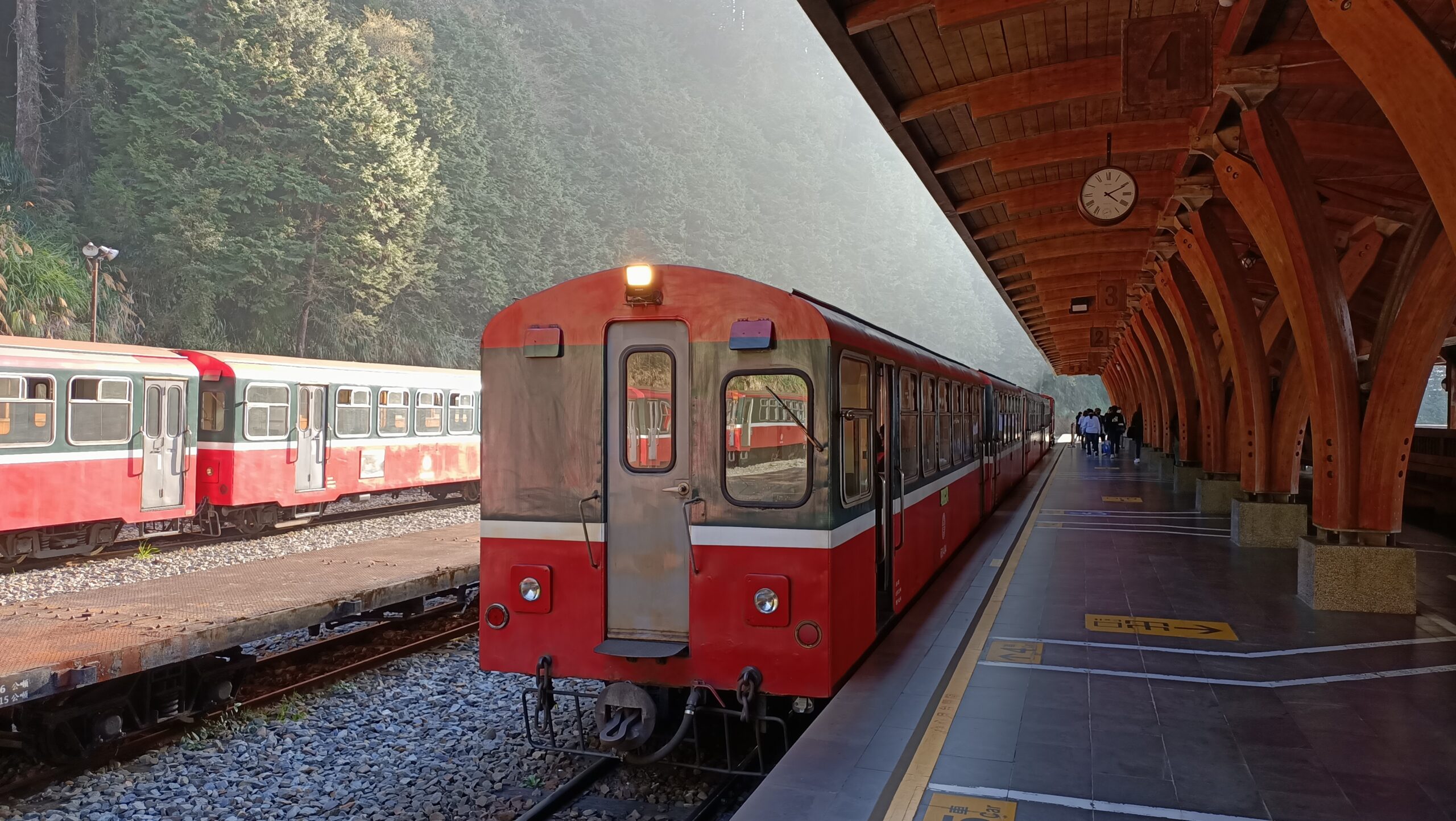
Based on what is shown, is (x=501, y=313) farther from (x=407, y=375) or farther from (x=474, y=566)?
(x=407, y=375)

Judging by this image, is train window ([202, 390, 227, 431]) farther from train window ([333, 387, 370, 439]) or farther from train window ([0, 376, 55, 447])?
train window ([0, 376, 55, 447])

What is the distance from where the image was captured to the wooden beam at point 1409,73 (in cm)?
509

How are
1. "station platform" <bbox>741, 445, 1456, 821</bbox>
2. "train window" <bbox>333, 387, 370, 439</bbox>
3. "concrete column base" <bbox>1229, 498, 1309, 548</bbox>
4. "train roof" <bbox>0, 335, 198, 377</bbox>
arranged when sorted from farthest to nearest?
"train window" <bbox>333, 387, 370, 439</bbox> < "concrete column base" <bbox>1229, 498, 1309, 548</bbox> < "train roof" <bbox>0, 335, 198, 377</bbox> < "station platform" <bbox>741, 445, 1456, 821</bbox>

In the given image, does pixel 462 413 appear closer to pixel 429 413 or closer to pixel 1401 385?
pixel 429 413

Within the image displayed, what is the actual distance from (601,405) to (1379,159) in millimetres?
7297

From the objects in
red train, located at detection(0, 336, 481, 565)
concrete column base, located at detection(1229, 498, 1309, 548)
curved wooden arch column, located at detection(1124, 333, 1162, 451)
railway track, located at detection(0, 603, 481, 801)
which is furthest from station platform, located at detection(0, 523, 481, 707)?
curved wooden arch column, located at detection(1124, 333, 1162, 451)

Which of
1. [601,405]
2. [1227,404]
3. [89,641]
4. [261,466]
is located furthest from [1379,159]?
[261,466]

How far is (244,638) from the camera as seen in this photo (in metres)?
7.48

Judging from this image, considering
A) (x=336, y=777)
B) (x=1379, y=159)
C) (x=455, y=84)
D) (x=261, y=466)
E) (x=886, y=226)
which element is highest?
(x=886, y=226)

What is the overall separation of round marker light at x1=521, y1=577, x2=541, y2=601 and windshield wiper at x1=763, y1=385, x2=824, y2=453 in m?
1.87

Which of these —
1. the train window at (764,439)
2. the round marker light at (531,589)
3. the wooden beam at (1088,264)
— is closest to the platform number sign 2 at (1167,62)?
the train window at (764,439)

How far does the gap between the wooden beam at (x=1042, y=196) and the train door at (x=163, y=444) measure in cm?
1125

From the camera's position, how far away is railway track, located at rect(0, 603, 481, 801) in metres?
6.37

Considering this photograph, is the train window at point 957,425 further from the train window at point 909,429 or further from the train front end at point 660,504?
the train front end at point 660,504
